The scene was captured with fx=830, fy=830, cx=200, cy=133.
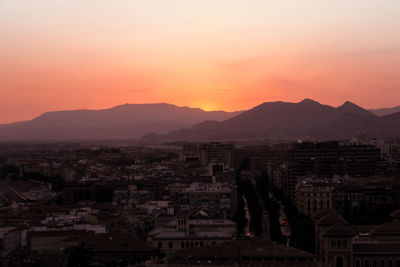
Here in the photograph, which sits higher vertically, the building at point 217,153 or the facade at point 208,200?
the building at point 217,153

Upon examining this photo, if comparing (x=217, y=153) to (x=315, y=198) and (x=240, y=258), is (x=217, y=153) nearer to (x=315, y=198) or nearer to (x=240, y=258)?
(x=315, y=198)

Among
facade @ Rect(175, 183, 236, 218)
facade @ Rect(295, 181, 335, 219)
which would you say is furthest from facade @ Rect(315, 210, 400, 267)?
facade @ Rect(295, 181, 335, 219)

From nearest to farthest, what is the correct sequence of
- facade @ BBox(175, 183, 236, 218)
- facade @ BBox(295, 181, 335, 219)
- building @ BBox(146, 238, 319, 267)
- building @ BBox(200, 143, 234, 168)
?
building @ BBox(146, 238, 319, 267)
facade @ BBox(175, 183, 236, 218)
facade @ BBox(295, 181, 335, 219)
building @ BBox(200, 143, 234, 168)

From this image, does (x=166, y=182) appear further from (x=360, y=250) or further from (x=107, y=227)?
(x=360, y=250)

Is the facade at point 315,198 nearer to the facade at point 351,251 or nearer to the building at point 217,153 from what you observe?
the facade at point 351,251

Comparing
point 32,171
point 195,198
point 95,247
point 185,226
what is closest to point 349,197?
point 195,198

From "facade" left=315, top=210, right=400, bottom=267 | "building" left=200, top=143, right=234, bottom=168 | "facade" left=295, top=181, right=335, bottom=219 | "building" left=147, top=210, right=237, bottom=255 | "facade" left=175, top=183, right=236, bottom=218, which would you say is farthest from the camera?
"building" left=200, top=143, right=234, bottom=168

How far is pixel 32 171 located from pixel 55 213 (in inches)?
3125

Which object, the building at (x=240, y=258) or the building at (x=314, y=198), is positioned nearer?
the building at (x=240, y=258)

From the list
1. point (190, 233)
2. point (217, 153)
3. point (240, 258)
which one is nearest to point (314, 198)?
point (190, 233)

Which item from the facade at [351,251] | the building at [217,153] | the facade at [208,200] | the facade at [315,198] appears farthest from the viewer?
the building at [217,153]

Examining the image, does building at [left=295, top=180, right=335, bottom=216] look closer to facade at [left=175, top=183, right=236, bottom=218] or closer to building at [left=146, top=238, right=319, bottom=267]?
facade at [left=175, top=183, right=236, bottom=218]

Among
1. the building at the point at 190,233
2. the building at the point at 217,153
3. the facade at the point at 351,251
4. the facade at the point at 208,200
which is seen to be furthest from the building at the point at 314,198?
the building at the point at 217,153

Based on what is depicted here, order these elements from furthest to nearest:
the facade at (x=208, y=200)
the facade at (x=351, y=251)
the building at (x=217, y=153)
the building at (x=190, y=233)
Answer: the building at (x=217, y=153), the facade at (x=208, y=200), the building at (x=190, y=233), the facade at (x=351, y=251)
